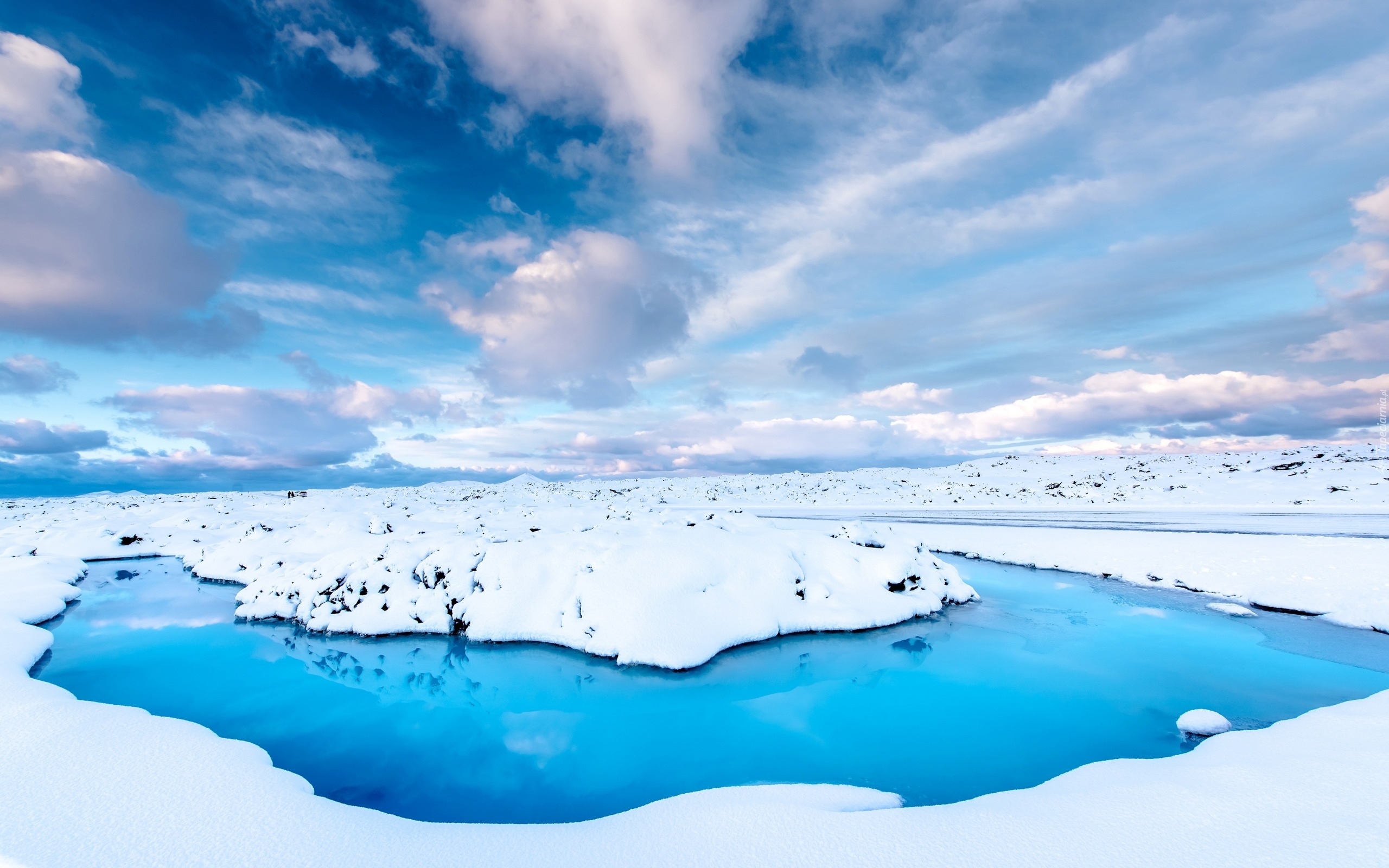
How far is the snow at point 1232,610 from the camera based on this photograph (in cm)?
1284

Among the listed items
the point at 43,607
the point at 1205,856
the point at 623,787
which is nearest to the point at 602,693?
the point at 623,787

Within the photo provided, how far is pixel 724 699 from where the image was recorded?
9.00 metres

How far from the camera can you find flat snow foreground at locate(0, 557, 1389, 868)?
3.85m

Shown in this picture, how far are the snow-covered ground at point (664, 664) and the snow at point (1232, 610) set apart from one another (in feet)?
2.76

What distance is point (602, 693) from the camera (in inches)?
369

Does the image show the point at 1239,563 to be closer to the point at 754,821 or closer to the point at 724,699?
the point at 724,699

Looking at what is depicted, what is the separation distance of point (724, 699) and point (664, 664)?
67.6 inches

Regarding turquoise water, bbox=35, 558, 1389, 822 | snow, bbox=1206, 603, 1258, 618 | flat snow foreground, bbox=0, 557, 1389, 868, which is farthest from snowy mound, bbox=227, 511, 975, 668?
flat snow foreground, bbox=0, 557, 1389, 868

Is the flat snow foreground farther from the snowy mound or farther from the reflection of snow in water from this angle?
the snowy mound

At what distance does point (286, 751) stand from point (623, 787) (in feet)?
15.6

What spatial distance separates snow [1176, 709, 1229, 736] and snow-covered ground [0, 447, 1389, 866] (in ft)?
2.79

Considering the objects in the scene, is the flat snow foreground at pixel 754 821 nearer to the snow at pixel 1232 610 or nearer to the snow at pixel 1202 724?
the snow at pixel 1202 724

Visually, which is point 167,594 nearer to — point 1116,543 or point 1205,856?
point 1205,856

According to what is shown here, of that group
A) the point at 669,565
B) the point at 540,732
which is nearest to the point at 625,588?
the point at 669,565
